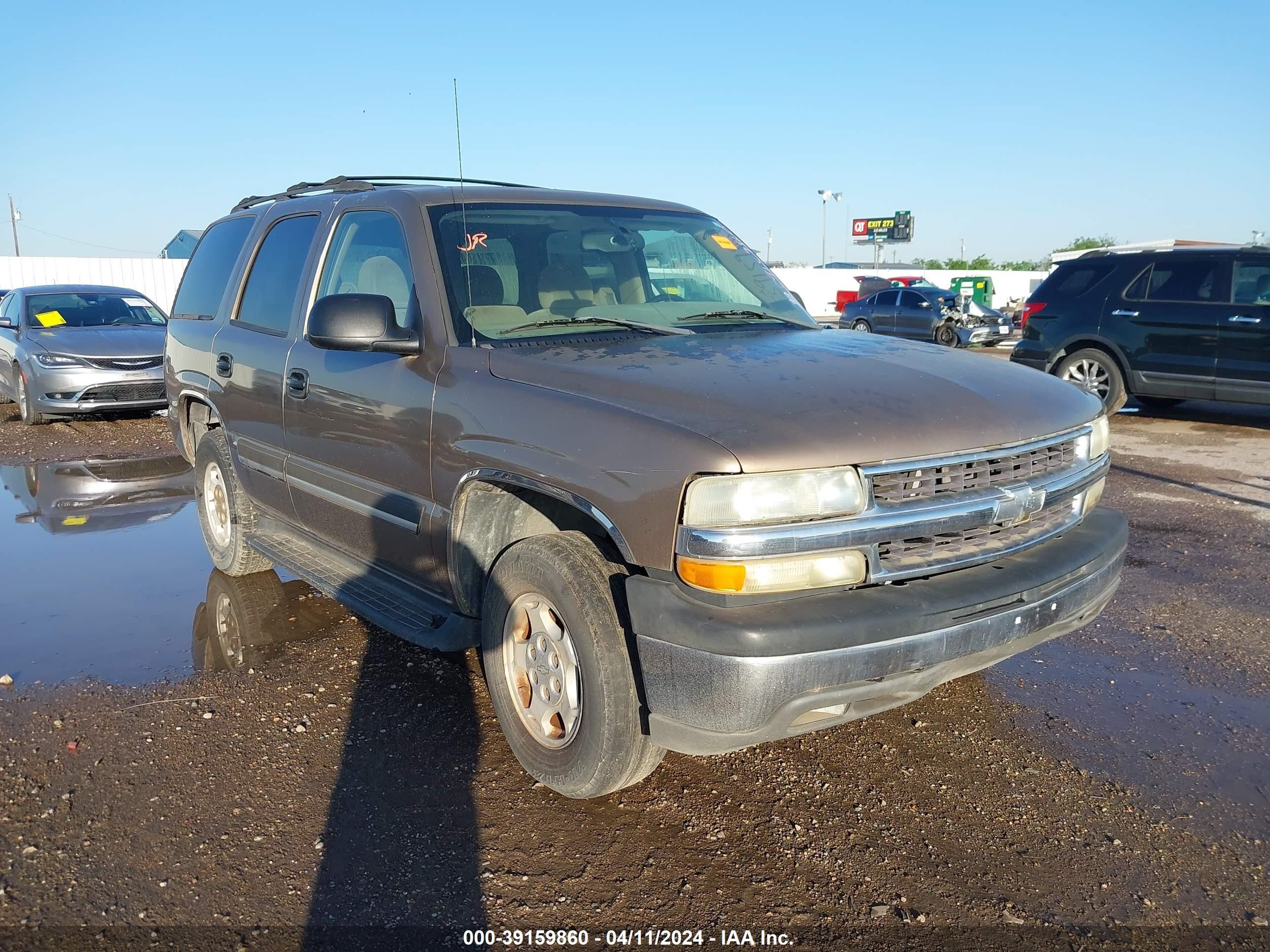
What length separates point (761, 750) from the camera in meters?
3.43

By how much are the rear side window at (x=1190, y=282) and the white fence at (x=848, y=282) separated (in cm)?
3037

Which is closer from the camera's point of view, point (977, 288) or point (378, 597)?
point (378, 597)

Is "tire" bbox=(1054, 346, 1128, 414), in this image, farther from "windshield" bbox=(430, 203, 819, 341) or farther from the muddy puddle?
the muddy puddle

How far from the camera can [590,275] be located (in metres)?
3.81

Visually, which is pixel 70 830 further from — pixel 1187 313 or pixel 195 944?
pixel 1187 313

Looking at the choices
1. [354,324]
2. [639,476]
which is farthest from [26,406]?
[639,476]

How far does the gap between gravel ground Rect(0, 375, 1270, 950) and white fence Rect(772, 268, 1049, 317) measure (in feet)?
123

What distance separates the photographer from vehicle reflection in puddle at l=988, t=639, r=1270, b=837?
3082 millimetres

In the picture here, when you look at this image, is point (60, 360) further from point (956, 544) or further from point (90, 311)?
point (956, 544)

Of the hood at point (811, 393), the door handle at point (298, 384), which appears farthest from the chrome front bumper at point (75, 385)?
the hood at point (811, 393)

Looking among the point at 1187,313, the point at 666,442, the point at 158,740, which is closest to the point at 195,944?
the point at 158,740

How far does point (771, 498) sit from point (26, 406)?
11.1 metres

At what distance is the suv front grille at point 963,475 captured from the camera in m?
2.61

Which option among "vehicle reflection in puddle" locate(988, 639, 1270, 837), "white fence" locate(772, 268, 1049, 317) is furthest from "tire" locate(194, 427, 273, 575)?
"white fence" locate(772, 268, 1049, 317)
